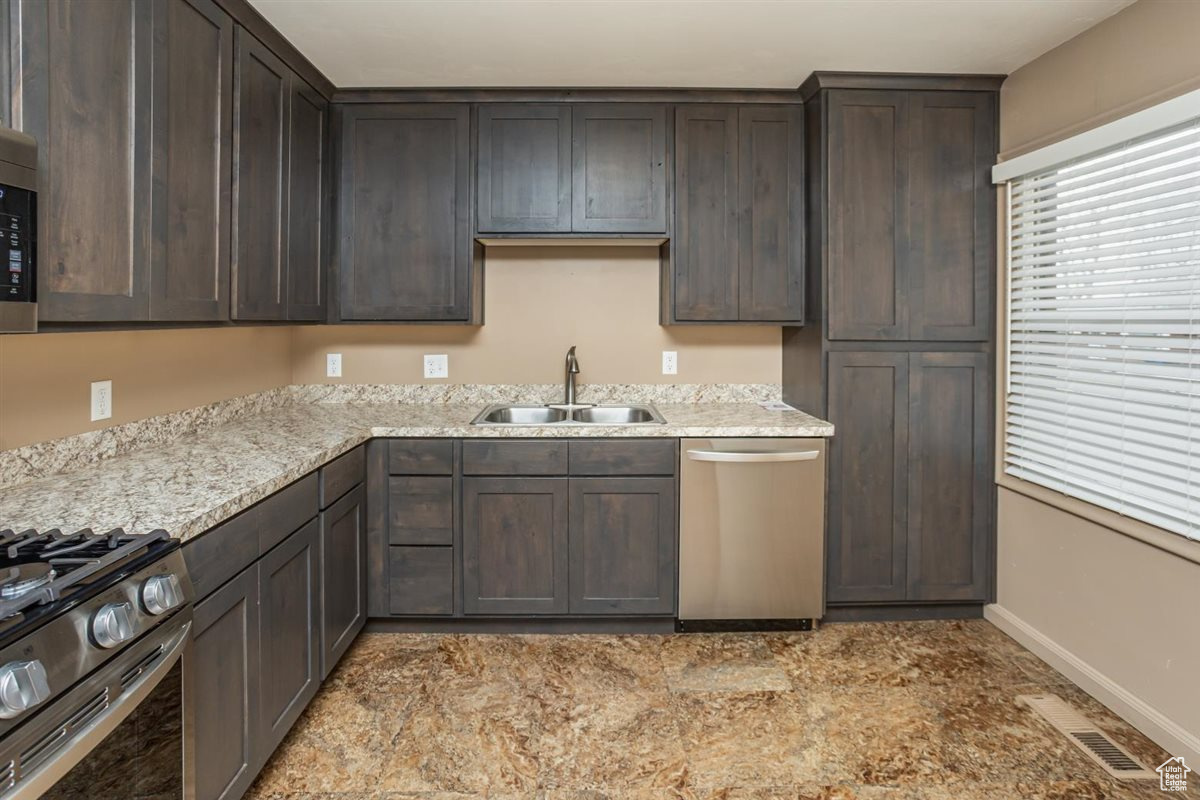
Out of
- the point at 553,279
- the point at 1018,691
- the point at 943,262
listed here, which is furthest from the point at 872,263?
the point at 1018,691

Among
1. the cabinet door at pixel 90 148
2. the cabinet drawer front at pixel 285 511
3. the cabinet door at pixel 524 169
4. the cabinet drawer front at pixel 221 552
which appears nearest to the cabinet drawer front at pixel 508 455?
the cabinet drawer front at pixel 285 511

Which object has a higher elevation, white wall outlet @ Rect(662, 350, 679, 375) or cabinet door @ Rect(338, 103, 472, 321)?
cabinet door @ Rect(338, 103, 472, 321)

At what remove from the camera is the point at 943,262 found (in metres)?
3.00

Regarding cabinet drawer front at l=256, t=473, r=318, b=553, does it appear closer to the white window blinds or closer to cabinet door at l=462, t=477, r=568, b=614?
cabinet door at l=462, t=477, r=568, b=614

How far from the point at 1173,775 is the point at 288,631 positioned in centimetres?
262

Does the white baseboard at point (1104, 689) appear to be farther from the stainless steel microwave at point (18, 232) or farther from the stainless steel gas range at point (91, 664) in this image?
the stainless steel microwave at point (18, 232)

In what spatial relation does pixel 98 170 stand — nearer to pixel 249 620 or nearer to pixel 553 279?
pixel 249 620

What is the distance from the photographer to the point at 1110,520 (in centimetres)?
Result: 238

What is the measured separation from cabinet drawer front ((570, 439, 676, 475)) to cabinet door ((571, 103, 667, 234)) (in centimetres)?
101

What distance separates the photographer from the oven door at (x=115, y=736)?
1.04m

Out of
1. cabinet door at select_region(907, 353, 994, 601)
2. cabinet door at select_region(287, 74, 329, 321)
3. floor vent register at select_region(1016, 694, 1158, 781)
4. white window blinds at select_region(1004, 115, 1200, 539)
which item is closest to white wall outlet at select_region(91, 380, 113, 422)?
cabinet door at select_region(287, 74, 329, 321)

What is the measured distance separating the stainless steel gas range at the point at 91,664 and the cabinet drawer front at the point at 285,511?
43 cm

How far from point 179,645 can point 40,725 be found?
0.37 meters

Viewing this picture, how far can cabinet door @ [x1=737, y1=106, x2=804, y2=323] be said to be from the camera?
315 centimetres
